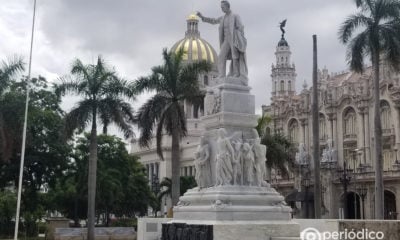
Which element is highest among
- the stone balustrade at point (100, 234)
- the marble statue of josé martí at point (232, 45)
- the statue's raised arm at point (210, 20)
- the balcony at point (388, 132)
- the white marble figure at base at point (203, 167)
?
the balcony at point (388, 132)

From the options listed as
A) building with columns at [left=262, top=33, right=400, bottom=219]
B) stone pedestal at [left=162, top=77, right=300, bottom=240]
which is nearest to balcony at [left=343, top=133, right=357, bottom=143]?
building with columns at [left=262, top=33, right=400, bottom=219]

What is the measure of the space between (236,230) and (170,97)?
18224 mm

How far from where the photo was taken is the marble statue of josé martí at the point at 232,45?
59.0 feet

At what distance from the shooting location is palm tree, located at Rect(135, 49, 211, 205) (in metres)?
31.8

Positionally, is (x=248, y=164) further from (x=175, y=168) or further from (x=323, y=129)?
(x=323, y=129)

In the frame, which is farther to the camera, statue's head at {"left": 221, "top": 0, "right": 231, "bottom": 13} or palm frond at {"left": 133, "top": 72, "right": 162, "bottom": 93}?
palm frond at {"left": 133, "top": 72, "right": 162, "bottom": 93}

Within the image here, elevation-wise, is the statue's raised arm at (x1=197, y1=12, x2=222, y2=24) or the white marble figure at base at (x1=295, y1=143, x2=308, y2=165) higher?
the white marble figure at base at (x1=295, y1=143, x2=308, y2=165)

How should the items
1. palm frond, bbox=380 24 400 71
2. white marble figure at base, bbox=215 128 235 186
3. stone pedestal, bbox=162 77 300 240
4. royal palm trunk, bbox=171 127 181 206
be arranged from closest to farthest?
1. stone pedestal, bbox=162 77 300 240
2. white marble figure at base, bbox=215 128 235 186
3. royal palm trunk, bbox=171 127 181 206
4. palm frond, bbox=380 24 400 71

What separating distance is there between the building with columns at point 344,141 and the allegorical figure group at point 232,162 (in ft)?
131

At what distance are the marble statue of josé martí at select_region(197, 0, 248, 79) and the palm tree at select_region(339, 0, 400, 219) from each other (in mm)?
15941

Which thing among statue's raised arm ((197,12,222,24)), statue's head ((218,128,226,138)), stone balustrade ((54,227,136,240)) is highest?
statue's raised arm ((197,12,222,24))

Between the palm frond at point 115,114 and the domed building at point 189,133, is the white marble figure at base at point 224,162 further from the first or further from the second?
the domed building at point 189,133

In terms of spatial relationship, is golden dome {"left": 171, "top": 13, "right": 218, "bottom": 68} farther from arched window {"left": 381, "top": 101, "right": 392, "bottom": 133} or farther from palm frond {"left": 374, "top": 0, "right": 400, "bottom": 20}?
palm frond {"left": 374, "top": 0, "right": 400, "bottom": 20}

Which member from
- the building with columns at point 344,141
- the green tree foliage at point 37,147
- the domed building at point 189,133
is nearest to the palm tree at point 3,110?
the green tree foliage at point 37,147
